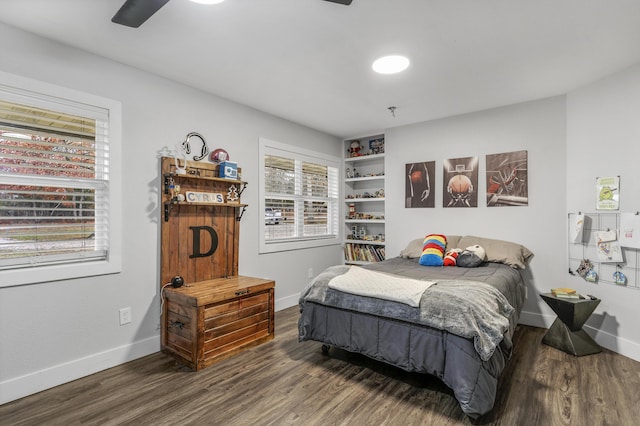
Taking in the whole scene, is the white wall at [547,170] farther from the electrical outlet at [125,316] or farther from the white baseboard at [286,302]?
the electrical outlet at [125,316]

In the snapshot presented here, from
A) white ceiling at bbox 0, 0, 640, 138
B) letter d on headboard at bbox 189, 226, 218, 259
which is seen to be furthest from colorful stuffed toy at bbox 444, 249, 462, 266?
letter d on headboard at bbox 189, 226, 218, 259

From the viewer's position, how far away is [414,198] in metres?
4.44

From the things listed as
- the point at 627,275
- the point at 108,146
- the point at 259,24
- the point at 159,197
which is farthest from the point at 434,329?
the point at 108,146

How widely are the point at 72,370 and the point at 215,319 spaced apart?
1.03m

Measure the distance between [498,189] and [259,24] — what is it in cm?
311

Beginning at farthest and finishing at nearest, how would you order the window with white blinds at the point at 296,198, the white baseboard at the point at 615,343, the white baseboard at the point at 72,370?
the window with white blinds at the point at 296,198, the white baseboard at the point at 615,343, the white baseboard at the point at 72,370

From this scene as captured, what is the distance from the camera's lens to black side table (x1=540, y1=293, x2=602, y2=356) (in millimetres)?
2805

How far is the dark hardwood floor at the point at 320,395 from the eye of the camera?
1942mm

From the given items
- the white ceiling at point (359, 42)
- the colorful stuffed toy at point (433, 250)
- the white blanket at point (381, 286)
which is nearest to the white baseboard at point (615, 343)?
the colorful stuffed toy at point (433, 250)

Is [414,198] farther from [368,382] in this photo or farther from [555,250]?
[368,382]

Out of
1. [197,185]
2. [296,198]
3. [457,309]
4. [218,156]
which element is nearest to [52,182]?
[197,185]

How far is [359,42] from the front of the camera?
2.35m

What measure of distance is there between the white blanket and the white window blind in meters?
1.91

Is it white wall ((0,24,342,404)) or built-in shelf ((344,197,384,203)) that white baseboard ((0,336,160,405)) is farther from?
built-in shelf ((344,197,384,203))
